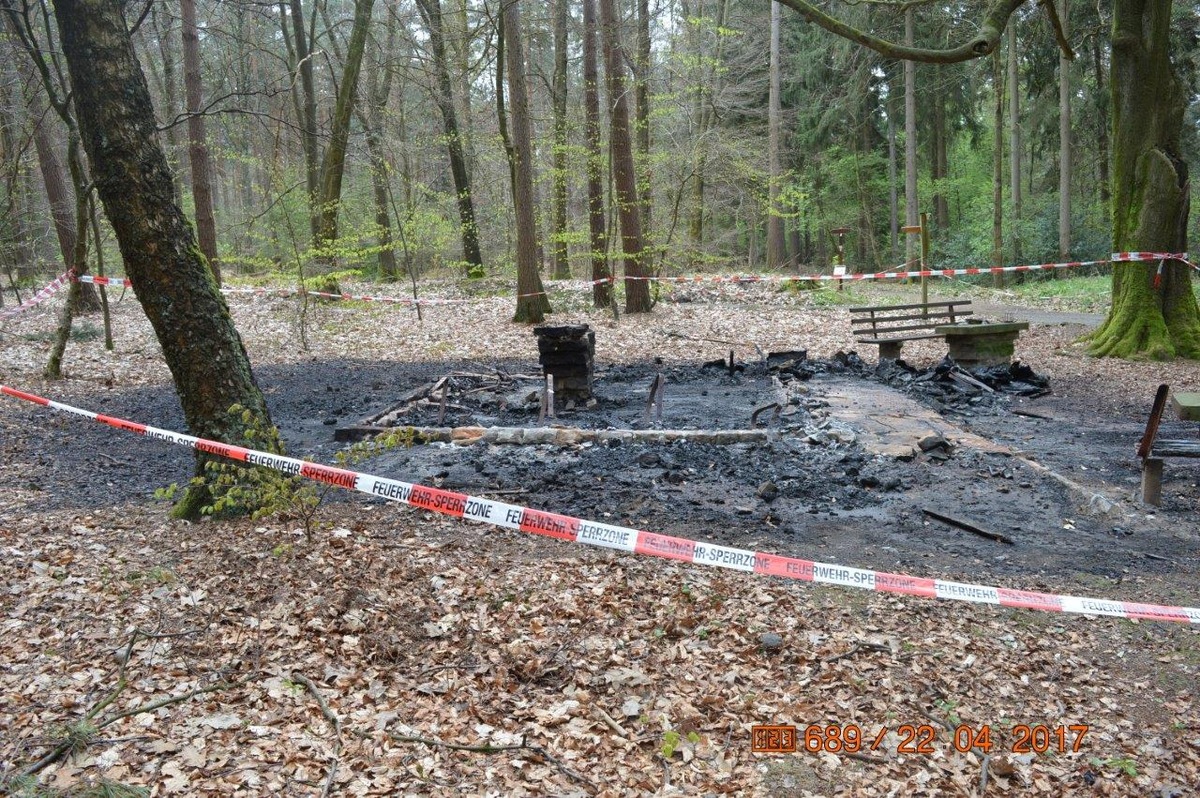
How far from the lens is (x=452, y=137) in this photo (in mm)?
18594

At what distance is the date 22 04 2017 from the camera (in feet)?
10.8

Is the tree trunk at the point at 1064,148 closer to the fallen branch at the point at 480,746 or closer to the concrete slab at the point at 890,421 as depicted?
the concrete slab at the point at 890,421

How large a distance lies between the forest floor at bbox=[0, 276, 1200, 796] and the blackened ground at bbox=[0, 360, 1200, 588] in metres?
0.04

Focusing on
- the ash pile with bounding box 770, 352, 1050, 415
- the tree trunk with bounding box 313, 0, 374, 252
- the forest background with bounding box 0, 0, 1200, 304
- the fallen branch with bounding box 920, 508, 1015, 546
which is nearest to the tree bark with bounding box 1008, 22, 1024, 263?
the forest background with bounding box 0, 0, 1200, 304

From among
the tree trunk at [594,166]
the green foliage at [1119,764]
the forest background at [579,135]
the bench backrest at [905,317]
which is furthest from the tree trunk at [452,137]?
the green foliage at [1119,764]

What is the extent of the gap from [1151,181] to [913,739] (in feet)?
39.3

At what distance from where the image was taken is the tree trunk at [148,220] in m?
4.97

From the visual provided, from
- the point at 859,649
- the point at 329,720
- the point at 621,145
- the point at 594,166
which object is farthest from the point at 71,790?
the point at 594,166

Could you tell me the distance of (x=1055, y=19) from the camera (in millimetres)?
7230

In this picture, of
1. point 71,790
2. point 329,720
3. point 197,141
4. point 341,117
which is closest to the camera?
point 71,790

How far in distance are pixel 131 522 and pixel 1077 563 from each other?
6209mm

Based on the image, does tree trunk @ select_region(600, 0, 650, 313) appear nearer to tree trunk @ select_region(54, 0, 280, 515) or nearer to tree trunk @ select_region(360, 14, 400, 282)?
tree trunk @ select_region(360, 14, 400, 282)

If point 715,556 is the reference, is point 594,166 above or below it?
above

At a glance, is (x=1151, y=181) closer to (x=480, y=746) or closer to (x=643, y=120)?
(x=643, y=120)
